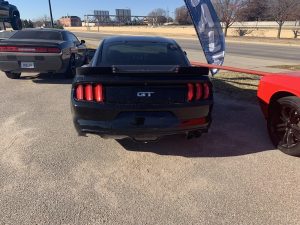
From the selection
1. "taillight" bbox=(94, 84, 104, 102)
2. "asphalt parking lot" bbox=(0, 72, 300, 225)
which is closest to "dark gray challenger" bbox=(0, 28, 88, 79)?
"asphalt parking lot" bbox=(0, 72, 300, 225)

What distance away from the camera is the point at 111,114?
13.3 feet

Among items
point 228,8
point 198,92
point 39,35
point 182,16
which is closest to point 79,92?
point 198,92

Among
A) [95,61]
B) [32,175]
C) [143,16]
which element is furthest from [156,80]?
[143,16]

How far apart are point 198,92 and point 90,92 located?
1.29 meters

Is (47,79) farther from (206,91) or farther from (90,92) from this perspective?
(206,91)

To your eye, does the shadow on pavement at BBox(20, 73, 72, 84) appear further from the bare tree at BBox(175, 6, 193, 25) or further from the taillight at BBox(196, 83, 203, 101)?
the bare tree at BBox(175, 6, 193, 25)

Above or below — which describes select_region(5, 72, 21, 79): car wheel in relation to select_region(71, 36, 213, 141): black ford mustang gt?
below

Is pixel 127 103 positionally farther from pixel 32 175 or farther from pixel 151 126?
pixel 32 175

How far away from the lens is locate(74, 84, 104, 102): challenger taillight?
160 inches

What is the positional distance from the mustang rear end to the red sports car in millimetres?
1263

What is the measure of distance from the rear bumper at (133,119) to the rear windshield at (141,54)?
112 centimetres

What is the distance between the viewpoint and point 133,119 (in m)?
4.06

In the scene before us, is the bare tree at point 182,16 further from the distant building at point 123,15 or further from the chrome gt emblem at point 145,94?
the chrome gt emblem at point 145,94

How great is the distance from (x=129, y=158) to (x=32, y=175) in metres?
1.19
